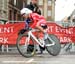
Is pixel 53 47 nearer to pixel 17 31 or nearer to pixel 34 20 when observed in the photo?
pixel 34 20

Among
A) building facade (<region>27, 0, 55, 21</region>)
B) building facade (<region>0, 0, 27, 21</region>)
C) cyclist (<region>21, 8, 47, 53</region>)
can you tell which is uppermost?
cyclist (<region>21, 8, 47, 53</region>)

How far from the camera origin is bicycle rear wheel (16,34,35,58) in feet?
34.8

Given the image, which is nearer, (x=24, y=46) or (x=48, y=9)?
(x=24, y=46)

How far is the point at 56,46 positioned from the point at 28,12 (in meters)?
1.31

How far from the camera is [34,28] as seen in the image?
421 inches

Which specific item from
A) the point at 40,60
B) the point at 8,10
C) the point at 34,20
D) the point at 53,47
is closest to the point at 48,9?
the point at 8,10

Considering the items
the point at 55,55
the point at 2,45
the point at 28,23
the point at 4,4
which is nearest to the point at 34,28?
the point at 28,23

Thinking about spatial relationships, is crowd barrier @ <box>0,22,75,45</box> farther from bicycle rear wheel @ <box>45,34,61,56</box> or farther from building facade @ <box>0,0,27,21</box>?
building facade @ <box>0,0,27,21</box>

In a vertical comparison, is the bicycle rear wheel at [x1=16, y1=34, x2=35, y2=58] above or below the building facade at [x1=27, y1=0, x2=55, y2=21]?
above

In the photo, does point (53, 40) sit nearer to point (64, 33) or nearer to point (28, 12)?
point (28, 12)

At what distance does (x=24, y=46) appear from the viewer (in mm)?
10781

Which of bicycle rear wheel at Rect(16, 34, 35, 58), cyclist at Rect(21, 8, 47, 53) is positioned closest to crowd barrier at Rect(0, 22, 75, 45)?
bicycle rear wheel at Rect(16, 34, 35, 58)

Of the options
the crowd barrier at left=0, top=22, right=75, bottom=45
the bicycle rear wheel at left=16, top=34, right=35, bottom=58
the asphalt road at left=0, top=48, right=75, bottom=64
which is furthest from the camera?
the crowd barrier at left=0, top=22, right=75, bottom=45

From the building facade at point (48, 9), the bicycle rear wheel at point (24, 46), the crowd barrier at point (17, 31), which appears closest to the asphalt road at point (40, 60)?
the bicycle rear wheel at point (24, 46)
